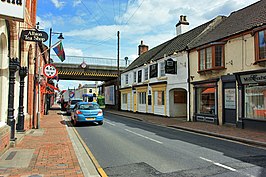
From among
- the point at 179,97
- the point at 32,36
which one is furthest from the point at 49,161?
the point at 179,97

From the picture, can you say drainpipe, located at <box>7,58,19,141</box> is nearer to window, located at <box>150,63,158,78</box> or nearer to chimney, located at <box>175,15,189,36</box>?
window, located at <box>150,63,158,78</box>

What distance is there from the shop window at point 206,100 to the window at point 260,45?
408cm

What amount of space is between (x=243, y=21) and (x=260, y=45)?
12.3ft

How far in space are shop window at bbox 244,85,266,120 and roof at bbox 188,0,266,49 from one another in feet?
11.2

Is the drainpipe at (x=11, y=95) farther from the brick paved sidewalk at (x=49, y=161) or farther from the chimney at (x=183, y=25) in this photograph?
the chimney at (x=183, y=25)

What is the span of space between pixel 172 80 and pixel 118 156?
1459 cm

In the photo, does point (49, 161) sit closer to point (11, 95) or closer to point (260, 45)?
point (11, 95)

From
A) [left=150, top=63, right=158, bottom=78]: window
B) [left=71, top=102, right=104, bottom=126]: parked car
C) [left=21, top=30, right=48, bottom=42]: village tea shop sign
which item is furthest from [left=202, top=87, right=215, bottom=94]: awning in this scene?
[left=21, top=30, right=48, bottom=42]: village tea shop sign

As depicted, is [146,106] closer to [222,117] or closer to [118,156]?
[222,117]

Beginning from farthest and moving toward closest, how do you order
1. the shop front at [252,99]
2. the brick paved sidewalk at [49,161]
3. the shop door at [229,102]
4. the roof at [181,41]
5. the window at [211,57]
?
the roof at [181,41] → the window at [211,57] → the shop door at [229,102] → the shop front at [252,99] → the brick paved sidewalk at [49,161]

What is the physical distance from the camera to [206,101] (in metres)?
17.4

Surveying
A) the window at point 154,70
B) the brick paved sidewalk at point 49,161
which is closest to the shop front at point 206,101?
the window at point 154,70

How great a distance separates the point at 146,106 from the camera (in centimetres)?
2661

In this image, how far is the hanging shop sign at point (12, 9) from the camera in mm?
5082
